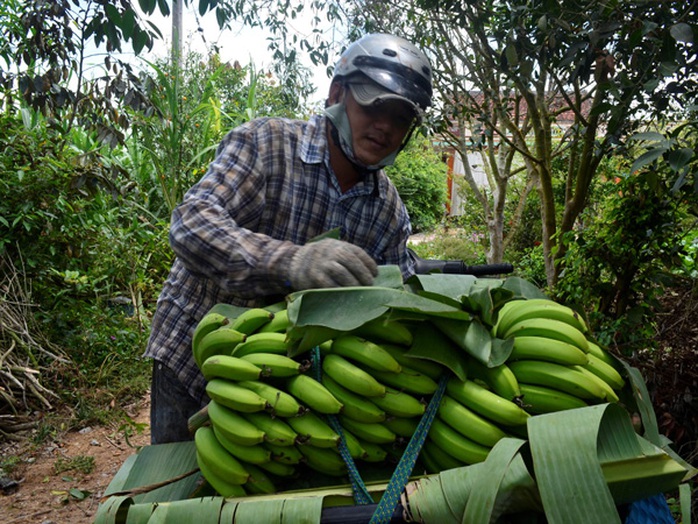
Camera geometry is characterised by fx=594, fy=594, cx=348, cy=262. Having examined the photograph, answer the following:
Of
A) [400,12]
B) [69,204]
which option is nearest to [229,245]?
[69,204]

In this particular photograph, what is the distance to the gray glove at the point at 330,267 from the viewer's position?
1479mm

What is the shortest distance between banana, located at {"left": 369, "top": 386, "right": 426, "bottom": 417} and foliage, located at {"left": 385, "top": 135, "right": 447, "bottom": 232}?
532 inches

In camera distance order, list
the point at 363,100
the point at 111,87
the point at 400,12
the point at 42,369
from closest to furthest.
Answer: the point at 363,100, the point at 111,87, the point at 42,369, the point at 400,12

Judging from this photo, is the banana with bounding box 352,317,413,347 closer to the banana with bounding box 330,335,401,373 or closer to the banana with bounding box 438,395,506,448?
the banana with bounding box 330,335,401,373

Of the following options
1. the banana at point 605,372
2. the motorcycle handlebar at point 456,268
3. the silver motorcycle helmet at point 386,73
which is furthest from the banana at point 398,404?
the silver motorcycle helmet at point 386,73

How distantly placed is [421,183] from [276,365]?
1472 cm

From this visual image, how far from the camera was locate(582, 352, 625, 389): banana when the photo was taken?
132 centimetres

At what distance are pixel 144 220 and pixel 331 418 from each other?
6113 millimetres

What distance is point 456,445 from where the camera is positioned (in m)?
1.18

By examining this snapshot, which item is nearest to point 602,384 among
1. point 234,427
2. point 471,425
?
point 471,425

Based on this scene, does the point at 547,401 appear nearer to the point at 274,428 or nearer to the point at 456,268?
the point at 274,428

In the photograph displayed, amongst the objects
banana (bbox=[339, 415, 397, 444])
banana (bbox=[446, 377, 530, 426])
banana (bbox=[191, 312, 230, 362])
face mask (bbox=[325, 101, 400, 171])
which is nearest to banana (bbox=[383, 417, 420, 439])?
banana (bbox=[339, 415, 397, 444])

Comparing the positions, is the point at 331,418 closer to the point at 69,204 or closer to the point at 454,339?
the point at 454,339

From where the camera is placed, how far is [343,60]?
215cm
